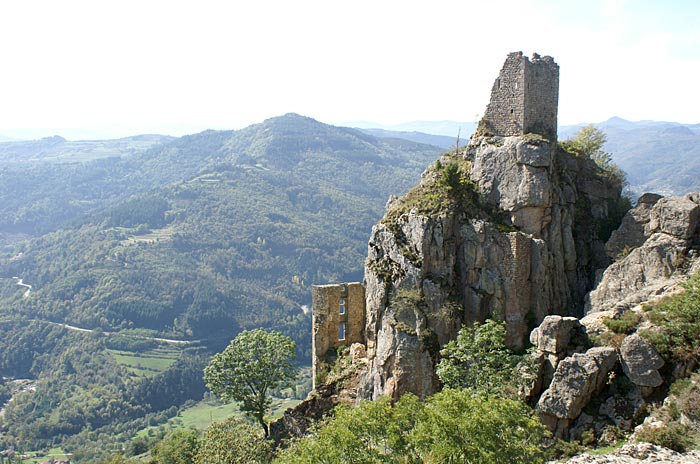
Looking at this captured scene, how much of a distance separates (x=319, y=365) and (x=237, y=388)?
5.85 metres

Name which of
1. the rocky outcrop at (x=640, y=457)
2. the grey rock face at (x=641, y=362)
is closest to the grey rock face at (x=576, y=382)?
the grey rock face at (x=641, y=362)

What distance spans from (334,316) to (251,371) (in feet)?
22.2

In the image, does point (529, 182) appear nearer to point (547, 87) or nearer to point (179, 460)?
point (547, 87)

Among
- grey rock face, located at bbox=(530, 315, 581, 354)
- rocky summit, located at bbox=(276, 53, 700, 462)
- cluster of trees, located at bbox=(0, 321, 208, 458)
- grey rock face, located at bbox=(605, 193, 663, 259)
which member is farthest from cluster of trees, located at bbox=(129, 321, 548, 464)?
cluster of trees, located at bbox=(0, 321, 208, 458)

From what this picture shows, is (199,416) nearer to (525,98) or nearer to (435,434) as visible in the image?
(525,98)

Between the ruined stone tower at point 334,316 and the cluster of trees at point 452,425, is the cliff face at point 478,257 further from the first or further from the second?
the ruined stone tower at point 334,316

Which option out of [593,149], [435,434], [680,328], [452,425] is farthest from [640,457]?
[593,149]

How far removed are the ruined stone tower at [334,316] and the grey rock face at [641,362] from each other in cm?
2008

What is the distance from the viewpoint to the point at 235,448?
36156 millimetres

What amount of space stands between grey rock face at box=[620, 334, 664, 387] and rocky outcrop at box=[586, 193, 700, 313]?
3.98 meters

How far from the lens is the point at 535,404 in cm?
2814

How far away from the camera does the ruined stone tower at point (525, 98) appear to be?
39125 mm

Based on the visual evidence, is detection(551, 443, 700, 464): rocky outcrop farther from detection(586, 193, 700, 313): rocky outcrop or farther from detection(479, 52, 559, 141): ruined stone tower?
detection(479, 52, 559, 141): ruined stone tower

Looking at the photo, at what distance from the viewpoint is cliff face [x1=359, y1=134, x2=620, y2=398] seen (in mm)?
35688
